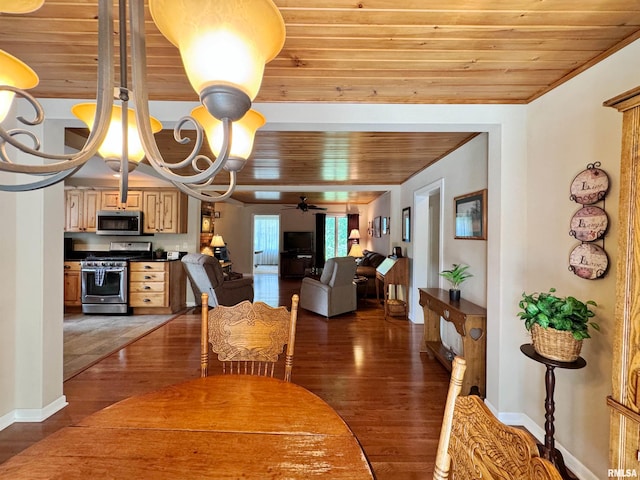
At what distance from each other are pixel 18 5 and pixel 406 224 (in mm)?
4600

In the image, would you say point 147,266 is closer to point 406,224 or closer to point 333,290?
point 333,290

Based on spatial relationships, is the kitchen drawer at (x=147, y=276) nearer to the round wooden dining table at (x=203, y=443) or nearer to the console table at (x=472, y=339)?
the round wooden dining table at (x=203, y=443)

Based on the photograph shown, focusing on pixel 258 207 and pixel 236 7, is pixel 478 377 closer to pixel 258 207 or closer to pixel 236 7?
pixel 236 7

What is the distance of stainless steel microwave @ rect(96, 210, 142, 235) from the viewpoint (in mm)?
5141

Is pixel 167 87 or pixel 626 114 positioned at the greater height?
pixel 167 87

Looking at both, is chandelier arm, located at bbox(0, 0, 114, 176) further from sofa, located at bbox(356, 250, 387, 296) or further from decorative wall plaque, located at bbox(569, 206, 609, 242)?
sofa, located at bbox(356, 250, 387, 296)

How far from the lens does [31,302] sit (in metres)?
2.11

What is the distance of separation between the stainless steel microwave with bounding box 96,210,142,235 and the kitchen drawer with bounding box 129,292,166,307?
111 cm

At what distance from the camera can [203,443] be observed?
0.89m

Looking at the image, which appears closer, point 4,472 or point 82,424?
point 4,472

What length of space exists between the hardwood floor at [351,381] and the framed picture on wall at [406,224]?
1.39 m

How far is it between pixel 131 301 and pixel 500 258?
5239mm

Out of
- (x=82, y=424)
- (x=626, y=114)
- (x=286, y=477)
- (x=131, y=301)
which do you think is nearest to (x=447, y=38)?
(x=626, y=114)

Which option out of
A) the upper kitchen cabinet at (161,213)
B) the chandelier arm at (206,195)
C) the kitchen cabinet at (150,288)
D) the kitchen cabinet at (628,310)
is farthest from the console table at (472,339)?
the upper kitchen cabinet at (161,213)
